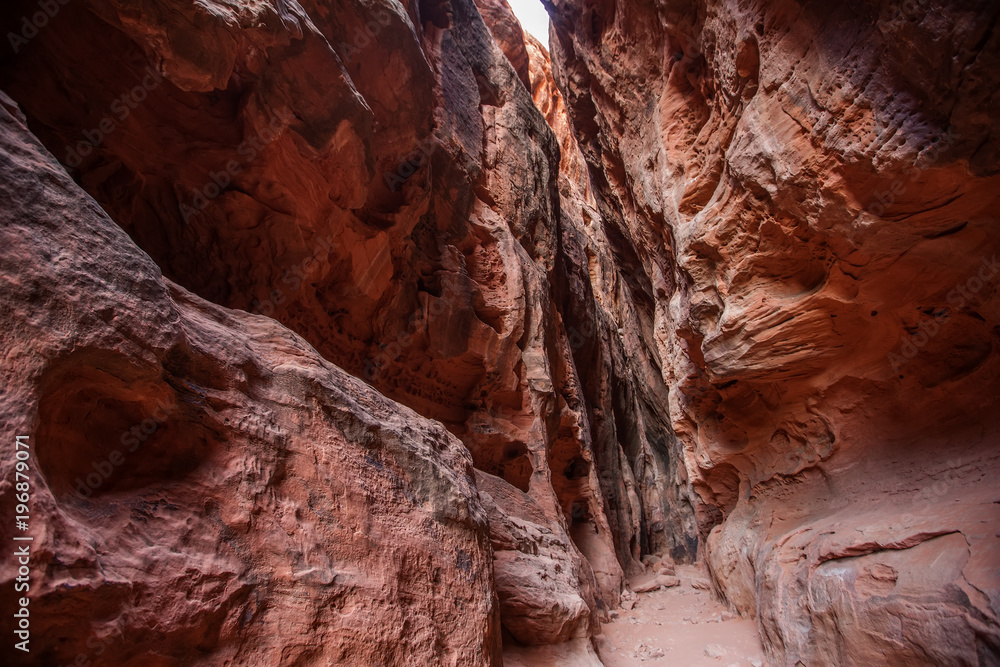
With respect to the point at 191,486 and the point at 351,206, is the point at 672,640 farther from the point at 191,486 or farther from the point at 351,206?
the point at 351,206

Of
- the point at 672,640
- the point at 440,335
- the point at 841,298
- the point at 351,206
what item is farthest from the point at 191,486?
the point at 672,640

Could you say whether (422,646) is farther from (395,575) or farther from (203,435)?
(203,435)

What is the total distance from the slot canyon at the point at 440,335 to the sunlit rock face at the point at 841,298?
3cm

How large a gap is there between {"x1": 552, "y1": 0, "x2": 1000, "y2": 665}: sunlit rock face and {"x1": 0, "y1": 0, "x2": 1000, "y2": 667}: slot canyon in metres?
0.03

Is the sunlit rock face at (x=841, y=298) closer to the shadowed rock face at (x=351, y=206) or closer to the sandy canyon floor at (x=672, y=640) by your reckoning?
the sandy canyon floor at (x=672, y=640)

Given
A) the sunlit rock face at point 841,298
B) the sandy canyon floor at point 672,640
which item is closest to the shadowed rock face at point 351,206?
the sandy canyon floor at point 672,640

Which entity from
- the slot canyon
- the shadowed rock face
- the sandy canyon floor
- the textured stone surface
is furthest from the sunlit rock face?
the textured stone surface

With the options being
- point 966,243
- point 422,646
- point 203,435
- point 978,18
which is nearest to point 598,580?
point 422,646

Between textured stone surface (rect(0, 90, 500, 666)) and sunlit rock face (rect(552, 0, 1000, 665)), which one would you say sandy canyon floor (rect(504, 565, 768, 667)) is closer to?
sunlit rock face (rect(552, 0, 1000, 665))

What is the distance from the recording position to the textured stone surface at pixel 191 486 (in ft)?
6.79

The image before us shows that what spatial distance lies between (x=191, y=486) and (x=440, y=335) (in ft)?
16.7

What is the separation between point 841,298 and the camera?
495 cm

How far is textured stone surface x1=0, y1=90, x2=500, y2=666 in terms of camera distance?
2.07 m

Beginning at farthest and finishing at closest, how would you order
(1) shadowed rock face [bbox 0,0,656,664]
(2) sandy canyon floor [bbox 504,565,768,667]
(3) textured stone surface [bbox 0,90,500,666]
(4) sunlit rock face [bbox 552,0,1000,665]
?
(2) sandy canyon floor [bbox 504,565,768,667] < (1) shadowed rock face [bbox 0,0,656,664] < (4) sunlit rock face [bbox 552,0,1000,665] < (3) textured stone surface [bbox 0,90,500,666]
